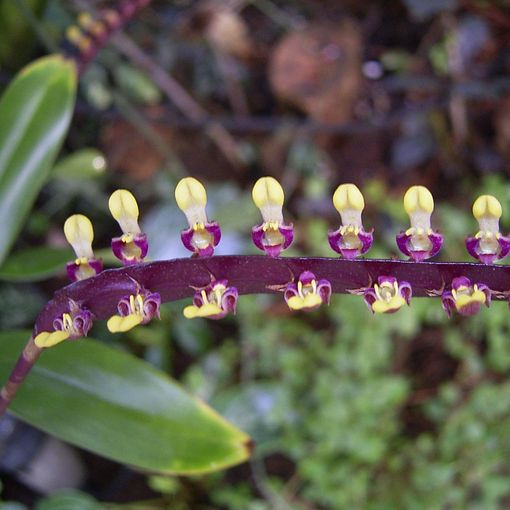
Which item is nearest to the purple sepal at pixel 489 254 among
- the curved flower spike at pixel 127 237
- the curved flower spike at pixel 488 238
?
the curved flower spike at pixel 488 238

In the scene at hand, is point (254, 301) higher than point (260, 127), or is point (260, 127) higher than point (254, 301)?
point (260, 127)

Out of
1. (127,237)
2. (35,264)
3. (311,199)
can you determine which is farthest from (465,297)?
(311,199)

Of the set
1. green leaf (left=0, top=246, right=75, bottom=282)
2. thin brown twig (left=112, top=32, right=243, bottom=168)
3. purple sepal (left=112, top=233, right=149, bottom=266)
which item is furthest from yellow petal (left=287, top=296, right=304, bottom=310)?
thin brown twig (left=112, top=32, right=243, bottom=168)

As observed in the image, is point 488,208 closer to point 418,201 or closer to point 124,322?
point 418,201

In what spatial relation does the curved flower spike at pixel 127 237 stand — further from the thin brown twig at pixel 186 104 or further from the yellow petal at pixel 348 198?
the thin brown twig at pixel 186 104

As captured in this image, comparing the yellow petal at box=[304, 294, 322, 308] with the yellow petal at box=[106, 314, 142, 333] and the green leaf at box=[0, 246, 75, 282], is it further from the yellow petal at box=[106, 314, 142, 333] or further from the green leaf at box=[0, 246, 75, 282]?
the green leaf at box=[0, 246, 75, 282]

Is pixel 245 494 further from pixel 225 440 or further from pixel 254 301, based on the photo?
pixel 225 440

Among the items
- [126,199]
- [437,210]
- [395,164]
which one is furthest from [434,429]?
[126,199]

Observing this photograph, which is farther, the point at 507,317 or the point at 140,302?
the point at 507,317
